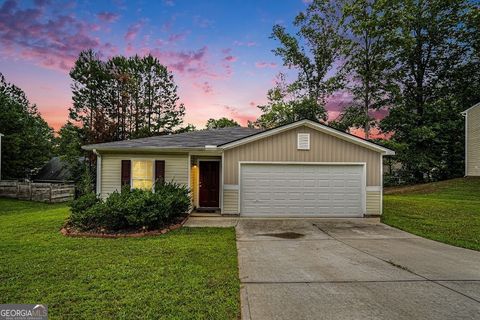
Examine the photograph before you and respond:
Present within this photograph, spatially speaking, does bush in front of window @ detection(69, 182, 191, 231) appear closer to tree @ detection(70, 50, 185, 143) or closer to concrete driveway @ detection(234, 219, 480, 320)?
concrete driveway @ detection(234, 219, 480, 320)

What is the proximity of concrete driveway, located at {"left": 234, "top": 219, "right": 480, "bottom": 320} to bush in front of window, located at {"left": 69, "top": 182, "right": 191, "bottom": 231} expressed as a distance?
2.41 m

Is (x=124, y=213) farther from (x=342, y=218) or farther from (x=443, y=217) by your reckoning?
(x=443, y=217)

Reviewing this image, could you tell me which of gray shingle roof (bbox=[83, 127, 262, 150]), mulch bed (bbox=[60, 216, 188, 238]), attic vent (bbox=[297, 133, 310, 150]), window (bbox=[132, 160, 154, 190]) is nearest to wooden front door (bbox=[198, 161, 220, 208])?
gray shingle roof (bbox=[83, 127, 262, 150])

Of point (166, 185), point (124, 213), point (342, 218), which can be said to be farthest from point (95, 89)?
point (342, 218)

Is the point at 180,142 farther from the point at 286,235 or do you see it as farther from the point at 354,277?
the point at 354,277

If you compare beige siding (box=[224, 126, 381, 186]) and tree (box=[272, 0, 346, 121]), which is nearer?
beige siding (box=[224, 126, 381, 186])

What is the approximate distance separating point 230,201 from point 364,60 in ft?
62.7

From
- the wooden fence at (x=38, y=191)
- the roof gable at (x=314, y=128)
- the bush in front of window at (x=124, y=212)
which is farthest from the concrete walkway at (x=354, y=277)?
the wooden fence at (x=38, y=191)

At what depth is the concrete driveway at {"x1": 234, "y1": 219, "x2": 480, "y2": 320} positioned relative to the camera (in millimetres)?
3381

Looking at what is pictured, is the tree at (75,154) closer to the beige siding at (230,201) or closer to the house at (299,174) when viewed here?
the house at (299,174)

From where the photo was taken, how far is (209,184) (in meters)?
12.0

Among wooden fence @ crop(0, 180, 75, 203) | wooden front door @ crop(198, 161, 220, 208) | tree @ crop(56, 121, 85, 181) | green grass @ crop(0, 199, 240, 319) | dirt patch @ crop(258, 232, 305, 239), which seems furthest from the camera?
tree @ crop(56, 121, 85, 181)

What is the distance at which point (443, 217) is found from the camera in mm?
→ 10352

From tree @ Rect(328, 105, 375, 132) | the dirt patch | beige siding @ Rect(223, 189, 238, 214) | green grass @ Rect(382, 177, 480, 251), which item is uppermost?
tree @ Rect(328, 105, 375, 132)
